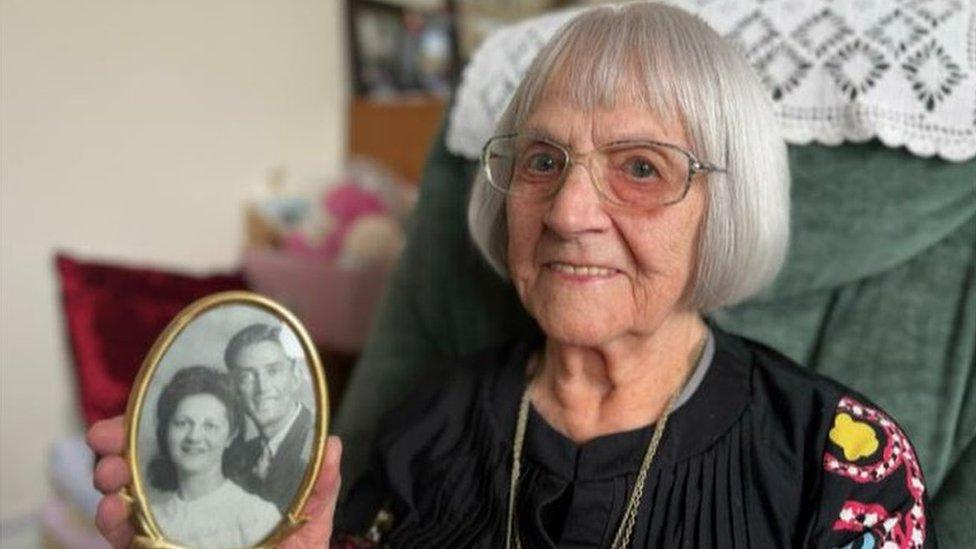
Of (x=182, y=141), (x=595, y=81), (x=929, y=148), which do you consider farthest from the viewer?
(x=182, y=141)

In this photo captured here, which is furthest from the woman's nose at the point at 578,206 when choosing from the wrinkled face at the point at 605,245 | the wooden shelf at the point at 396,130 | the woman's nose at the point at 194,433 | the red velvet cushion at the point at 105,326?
the wooden shelf at the point at 396,130

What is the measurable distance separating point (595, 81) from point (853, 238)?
16.7 inches

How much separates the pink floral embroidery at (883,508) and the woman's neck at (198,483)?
21.7 inches

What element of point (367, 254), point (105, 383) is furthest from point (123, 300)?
point (367, 254)

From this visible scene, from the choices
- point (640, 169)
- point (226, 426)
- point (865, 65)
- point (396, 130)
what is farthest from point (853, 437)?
point (396, 130)

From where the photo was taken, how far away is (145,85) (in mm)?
1435

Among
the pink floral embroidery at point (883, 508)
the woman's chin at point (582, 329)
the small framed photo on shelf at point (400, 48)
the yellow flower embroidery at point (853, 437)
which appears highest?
the small framed photo on shelf at point (400, 48)

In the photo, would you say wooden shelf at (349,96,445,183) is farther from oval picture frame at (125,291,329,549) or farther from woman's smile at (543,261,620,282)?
oval picture frame at (125,291,329,549)

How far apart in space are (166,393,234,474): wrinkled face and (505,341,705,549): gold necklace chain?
13.0 inches

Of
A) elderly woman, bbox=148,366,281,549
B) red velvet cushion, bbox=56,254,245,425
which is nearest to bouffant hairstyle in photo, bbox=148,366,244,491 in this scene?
elderly woman, bbox=148,366,281,549

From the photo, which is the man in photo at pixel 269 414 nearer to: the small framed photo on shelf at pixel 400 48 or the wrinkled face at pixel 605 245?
the wrinkled face at pixel 605 245

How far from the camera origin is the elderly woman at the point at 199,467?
65 centimetres

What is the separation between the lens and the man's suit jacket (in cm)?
67

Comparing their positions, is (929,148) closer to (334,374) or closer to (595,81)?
(595,81)
